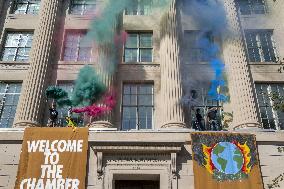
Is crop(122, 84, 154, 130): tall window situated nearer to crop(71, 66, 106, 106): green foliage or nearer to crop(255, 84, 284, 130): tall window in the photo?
crop(71, 66, 106, 106): green foliage

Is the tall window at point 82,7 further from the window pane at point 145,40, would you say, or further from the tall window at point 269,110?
the tall window at point 269,110

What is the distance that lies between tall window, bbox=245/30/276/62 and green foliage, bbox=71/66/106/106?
11.9m

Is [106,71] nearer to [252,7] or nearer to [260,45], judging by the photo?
[260,45]

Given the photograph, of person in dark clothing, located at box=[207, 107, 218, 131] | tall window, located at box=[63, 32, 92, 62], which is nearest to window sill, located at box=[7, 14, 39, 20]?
tall window, located at box=[63, 32, 92, 62]

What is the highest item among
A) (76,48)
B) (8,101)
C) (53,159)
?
(76,48)

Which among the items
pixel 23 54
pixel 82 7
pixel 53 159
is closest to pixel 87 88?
pixel 53 159

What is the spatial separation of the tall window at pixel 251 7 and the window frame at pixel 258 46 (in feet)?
6.85

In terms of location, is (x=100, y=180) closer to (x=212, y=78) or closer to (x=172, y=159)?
(x=172, y=159)

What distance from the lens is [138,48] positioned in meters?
29.7

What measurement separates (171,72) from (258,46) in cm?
823

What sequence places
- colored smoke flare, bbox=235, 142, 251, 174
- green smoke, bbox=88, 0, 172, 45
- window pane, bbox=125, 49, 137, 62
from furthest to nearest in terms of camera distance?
window pane, bbox=125, 49, 137, 62
green smoke, bbox=88, 0, 172, 45
colored smoke flare, bbox=235, 142, 251, 174

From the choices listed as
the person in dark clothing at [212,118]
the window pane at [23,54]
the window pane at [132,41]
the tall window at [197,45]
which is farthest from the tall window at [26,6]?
the person in dark clothing at [212,118]

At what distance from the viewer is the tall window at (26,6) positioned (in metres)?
31.6

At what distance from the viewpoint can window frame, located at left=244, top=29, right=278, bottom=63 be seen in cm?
2958
